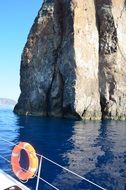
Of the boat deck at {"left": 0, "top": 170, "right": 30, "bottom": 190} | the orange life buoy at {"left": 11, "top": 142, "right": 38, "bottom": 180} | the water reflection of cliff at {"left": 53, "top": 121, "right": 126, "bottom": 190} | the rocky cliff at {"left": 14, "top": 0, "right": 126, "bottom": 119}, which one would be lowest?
the water reflection of cliff at {"left": 53, "top": 121, "right": 126, "bottom": 190}

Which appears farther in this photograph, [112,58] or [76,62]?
[112,58]

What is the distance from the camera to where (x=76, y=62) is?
66.2 metres

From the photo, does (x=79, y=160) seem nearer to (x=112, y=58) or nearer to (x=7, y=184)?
(x=7, y=184)

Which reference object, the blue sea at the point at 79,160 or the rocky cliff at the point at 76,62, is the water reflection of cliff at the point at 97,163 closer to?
the blue sea at the point at 79,160

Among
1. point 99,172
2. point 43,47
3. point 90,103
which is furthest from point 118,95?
point 99,172

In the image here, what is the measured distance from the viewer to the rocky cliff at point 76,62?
66.8m

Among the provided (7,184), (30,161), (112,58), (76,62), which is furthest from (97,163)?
(112,58)

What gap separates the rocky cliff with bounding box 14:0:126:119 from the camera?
219 ft

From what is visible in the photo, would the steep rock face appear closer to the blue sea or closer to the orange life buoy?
the blue sea

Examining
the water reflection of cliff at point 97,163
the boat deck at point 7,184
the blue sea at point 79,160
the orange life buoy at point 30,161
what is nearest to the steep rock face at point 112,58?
the blue sea at point 79,160

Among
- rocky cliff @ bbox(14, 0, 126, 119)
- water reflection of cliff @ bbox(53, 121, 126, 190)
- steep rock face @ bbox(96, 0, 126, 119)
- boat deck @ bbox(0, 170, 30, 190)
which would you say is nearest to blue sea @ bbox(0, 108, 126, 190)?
water reflection of cliff @ bbox(53, 121, 126, 190)

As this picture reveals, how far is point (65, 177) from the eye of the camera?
18.8m

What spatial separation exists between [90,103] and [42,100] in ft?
33.6

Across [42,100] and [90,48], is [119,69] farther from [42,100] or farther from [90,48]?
[42,100]
